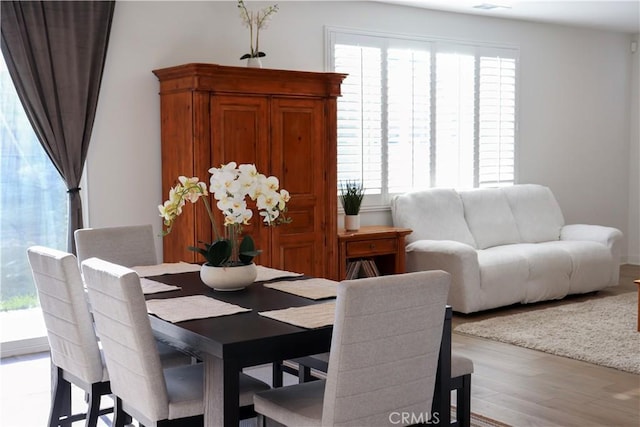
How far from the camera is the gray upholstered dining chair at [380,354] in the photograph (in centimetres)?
235

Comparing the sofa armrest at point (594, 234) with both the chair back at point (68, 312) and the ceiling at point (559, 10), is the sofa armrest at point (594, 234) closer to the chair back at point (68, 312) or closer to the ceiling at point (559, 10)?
the ceiling at point (559, 10)

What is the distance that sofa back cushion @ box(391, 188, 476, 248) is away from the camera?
21.5 feet

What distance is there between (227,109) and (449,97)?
2611 mm

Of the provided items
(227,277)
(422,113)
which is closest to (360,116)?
(422,113)

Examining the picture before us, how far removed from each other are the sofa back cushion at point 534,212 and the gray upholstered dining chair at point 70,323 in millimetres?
4982

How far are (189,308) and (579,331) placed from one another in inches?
137

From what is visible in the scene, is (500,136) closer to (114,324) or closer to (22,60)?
(22,60)

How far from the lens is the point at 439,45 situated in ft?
22.9

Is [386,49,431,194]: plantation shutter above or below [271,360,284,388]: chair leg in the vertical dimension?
above

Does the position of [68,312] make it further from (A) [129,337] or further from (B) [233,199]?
(B) [233,199]

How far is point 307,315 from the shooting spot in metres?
2.81

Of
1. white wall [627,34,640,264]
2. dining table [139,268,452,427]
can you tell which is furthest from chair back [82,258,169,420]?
white wall [627,34,640,264]

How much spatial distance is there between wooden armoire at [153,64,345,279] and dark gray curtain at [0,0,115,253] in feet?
1.63

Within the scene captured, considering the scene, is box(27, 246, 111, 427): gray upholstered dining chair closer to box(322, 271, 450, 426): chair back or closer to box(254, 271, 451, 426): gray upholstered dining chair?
box(254, 271, 451, 426): gray upholstered dining chair
